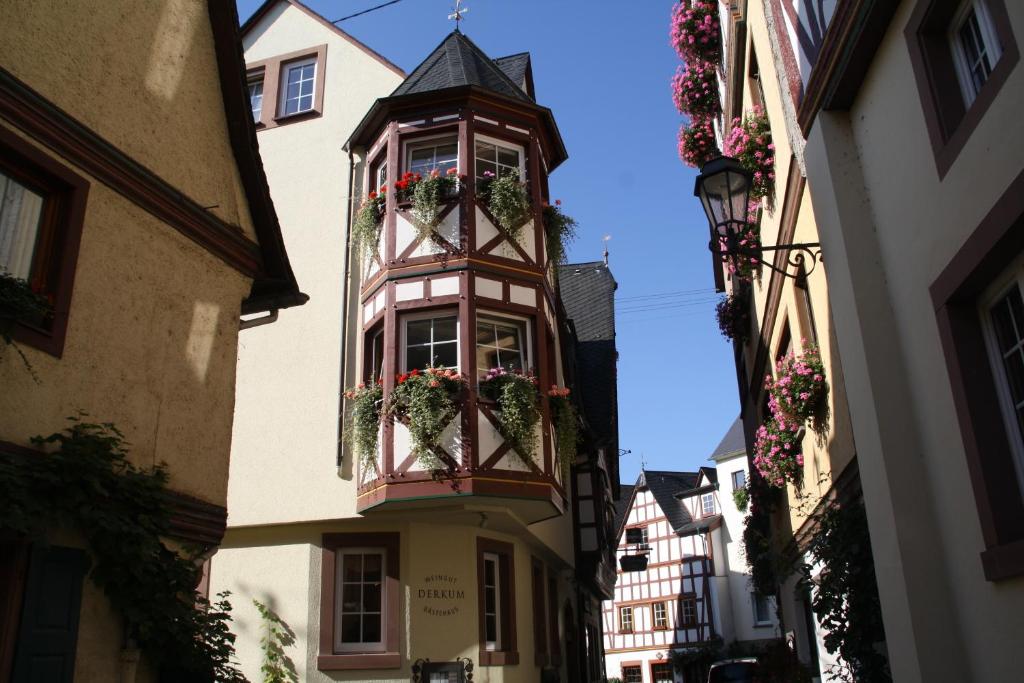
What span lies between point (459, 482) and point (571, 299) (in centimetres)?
1290

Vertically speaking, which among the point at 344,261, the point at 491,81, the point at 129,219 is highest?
the point at 491,81

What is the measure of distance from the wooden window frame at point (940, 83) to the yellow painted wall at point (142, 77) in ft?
18.3

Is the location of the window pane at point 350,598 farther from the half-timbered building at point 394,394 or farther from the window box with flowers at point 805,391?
the window box with flowers at point 805,391

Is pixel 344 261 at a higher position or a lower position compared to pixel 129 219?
higher

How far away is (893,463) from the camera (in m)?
5.61

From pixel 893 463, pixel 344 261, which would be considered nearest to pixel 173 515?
pixel 893 463

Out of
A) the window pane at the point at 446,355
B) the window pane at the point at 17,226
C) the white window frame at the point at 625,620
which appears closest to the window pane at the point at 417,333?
the window pane at the point at 446,355

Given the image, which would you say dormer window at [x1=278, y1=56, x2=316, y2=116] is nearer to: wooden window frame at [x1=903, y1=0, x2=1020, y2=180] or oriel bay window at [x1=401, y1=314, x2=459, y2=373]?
oriel bay window at [x1=401, y1=314, x2=459, y2=373]

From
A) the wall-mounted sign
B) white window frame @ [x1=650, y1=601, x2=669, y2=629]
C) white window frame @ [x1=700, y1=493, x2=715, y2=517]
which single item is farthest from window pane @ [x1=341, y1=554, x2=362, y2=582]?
white window frame @ [x1=700, y1=493, x2=715, y2=517]

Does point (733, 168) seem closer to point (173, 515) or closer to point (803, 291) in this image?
point (803, 291)

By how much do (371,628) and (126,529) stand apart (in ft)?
22.4

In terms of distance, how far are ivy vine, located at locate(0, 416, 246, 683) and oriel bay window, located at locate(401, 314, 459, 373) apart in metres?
6.14

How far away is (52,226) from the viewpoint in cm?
630

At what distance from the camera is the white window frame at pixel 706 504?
43.0 metres
